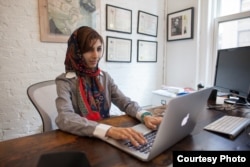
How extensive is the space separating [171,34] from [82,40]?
6.61 ft

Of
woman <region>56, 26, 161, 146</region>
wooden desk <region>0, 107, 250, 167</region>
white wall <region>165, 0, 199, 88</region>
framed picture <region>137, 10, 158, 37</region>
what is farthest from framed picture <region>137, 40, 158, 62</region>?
wooden desk <region>0, 107, 250, 167</region>

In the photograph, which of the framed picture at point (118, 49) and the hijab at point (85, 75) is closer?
the hijab at point (85, 75)

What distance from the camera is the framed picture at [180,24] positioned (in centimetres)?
264

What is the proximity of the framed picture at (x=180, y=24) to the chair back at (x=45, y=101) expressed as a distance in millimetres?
2021

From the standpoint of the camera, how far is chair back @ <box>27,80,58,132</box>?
1.18 meters

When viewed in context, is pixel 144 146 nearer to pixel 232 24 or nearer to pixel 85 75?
pixel 85 75

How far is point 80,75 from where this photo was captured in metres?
1.24

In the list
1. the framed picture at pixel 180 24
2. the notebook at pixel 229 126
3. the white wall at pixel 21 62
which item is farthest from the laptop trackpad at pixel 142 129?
the framed picture at pixel 180 24

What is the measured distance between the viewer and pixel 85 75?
Answer: 49.7 inches

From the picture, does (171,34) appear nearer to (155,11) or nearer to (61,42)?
(155,11)

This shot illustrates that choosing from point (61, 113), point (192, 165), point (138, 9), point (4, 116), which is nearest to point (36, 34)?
point (4, 116)

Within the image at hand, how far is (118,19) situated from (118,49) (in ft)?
1.21

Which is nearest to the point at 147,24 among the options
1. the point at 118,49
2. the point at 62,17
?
the point at 118,49

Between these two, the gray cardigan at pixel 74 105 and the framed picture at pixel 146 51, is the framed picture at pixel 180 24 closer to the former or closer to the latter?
the framed picture at pixel 146 51
